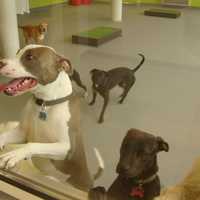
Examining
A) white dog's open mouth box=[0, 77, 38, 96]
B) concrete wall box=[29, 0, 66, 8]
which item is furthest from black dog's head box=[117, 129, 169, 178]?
concrete wall box=[29, 0, 66, 8]

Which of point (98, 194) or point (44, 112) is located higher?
point (44, 112)

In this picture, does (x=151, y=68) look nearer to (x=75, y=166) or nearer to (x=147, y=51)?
(x=147, y=51)

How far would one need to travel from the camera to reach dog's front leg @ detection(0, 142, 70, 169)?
2.67 feet

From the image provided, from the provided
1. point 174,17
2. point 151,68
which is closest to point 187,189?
point 151,68

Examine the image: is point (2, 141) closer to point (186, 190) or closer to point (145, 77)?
point (186, 190)

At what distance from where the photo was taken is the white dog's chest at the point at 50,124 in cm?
81

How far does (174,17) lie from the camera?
232cm

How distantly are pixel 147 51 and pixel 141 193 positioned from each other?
1.37 m

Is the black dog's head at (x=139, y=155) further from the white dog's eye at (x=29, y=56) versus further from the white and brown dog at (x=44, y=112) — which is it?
the white dog's eye at (x=29, y=56)

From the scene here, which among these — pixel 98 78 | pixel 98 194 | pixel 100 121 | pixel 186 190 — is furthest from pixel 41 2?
pixel 186 190

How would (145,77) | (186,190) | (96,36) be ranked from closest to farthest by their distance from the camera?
(186,190), (145,77), (96,36)

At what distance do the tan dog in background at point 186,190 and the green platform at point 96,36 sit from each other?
1328mm

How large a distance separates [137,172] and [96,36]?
1.38 m

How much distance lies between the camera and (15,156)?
81 centimetres
